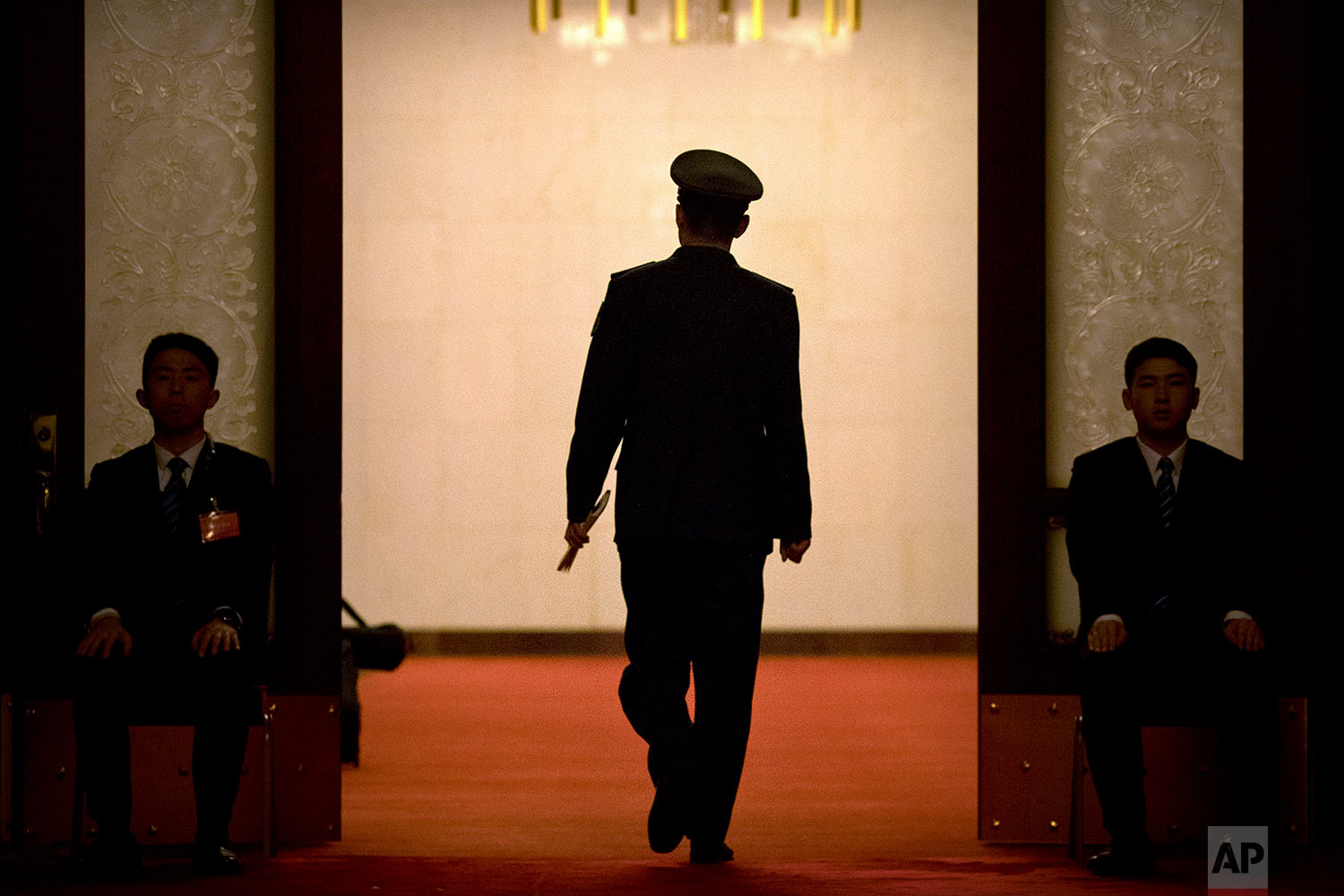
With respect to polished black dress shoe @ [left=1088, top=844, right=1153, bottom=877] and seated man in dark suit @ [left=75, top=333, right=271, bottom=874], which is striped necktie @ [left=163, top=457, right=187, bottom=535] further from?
polished black dress shoe @ [left=1088, top=844, right=1153, bottom=877]

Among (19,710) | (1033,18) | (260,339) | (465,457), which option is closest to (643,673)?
(260,339)

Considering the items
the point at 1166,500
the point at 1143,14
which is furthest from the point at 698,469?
the point at 1143,14

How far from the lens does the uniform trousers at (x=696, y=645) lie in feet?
10.7

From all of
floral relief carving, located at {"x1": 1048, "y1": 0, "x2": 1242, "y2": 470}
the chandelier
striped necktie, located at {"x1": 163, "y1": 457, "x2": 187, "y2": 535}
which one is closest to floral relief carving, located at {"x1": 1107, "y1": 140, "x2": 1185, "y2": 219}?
floral relief carving, located at {"x1": 1048, "y1": 0, "x2": 1242, "y2": 470}

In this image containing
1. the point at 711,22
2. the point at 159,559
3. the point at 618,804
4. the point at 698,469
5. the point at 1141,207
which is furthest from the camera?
the point at 711,22

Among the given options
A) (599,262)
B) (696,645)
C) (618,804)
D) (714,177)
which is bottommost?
(618,804)

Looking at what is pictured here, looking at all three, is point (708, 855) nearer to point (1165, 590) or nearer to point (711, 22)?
point (1165, 590)

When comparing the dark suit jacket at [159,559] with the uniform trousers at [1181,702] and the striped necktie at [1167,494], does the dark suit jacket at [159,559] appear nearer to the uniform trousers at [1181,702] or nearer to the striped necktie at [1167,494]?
the uniform trousers at [1181,702]

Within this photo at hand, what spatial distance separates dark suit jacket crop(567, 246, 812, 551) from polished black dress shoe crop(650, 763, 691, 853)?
0.51 m

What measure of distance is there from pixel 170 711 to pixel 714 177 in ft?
5.77

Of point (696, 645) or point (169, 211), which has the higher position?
point (169, 211)

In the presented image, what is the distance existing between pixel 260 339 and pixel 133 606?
793 millimetres

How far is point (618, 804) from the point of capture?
448 centimetres

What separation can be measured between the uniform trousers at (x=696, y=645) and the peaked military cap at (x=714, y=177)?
785mm
